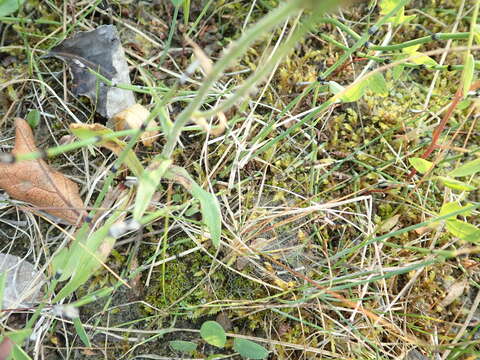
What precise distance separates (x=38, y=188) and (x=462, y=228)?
1510 mm

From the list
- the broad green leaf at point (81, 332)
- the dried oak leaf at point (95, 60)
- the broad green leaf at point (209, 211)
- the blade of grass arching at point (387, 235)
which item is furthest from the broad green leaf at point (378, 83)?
the broad green leaf at point (81, 332)

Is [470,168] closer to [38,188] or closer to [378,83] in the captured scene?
[378,83]

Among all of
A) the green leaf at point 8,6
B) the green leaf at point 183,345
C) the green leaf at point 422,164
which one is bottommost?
the green leaf at point 183,345

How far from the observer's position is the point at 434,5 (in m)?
2.12

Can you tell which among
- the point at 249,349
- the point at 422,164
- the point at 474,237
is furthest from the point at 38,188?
the point at 474,237

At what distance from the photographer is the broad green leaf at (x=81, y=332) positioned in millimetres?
1423

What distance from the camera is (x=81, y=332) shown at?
1.44m

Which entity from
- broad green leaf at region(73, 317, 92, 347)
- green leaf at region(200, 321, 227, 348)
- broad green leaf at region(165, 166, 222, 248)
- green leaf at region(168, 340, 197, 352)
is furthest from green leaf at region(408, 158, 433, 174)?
broad green leaf at region(73, 317, 92, 347)

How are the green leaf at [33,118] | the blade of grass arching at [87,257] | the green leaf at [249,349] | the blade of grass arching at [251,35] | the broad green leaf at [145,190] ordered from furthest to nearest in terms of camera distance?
the green leaf at [33,118]
the green leaf at [249,349]
the blade of grass arching at [87,257]
the broad green leaf at [145,190]
the blade of grass arching at [251,35]

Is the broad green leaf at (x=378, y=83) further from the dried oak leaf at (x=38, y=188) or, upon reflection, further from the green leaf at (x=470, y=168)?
the dried oak leaf at (x=38, y=188)

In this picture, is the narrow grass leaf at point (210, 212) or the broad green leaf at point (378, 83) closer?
the narrow grass leaf at point (210, 212)

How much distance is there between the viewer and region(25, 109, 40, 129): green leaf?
1775mm

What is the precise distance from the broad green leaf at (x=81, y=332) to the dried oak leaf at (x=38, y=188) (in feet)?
1.21

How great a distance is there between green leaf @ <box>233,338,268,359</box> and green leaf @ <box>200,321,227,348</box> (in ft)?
0.19
